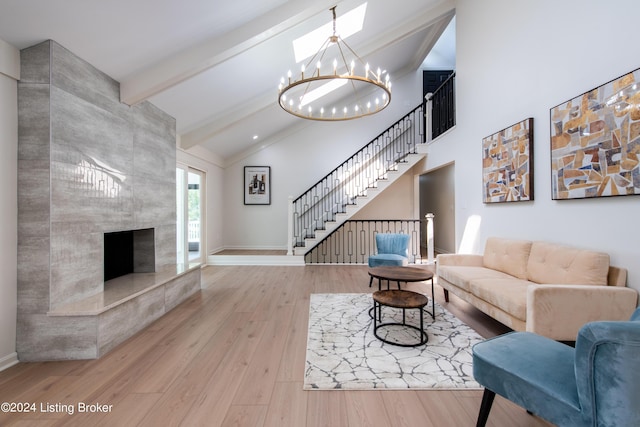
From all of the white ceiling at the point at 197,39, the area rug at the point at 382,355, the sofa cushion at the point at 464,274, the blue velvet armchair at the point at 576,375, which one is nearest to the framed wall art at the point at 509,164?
the sofa cushion at the point at 464,274

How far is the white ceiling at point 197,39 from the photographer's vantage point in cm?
233

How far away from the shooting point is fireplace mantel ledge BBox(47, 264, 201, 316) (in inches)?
96.0

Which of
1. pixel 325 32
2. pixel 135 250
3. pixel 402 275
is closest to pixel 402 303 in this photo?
pixel 402 275

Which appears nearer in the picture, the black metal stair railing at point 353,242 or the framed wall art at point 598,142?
the framed wall art at point 598,142

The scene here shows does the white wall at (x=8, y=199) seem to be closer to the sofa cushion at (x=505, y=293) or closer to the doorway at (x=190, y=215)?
the doorway at (x=190, y=215)

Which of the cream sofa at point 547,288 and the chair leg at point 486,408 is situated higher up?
the cream sofa at point 547,288

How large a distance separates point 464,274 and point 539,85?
229cm

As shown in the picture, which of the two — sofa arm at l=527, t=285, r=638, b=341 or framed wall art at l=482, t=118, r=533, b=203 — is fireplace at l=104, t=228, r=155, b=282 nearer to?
sofa arm at l=527, t=285, r=638, b=341

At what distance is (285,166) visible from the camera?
7.89m

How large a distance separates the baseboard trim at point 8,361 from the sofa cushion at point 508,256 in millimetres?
4895

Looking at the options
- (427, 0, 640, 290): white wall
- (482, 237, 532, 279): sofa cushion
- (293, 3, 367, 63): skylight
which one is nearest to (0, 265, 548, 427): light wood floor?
(482, 237, 532, 279): sofa cushion

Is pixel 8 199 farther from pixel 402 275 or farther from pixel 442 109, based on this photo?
pixel 442 109

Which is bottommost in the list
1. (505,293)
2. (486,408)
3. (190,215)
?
(486,408)

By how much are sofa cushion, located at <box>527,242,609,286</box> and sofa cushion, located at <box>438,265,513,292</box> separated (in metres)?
0.36
